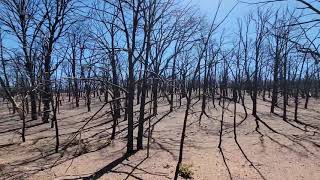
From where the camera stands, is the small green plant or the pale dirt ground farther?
the pale dirt ground

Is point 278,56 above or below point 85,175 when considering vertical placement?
above

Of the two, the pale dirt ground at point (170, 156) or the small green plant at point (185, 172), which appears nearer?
the small green plant at point (185, 172)

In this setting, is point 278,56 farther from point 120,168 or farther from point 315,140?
point 120,168

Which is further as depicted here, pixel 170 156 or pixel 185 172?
pixel 170 156

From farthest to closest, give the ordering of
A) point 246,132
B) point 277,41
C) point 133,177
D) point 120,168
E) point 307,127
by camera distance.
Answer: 1. point 277,41
2. point 307,127
3. point 246,132
4. point 120,168
5. point 133,177

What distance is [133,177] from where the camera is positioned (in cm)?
1111

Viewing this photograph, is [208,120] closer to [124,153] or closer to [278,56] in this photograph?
[278,56]

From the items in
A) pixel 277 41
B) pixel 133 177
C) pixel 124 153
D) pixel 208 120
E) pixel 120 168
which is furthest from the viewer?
pixel 277 41

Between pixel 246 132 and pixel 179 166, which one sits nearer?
pixel 179 166

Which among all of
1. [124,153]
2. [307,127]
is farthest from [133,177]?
[307,127]

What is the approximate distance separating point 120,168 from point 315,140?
9.95m

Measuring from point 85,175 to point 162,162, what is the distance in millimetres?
2779

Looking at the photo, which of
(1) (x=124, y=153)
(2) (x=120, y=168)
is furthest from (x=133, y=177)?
(1) (x=124, y=153)

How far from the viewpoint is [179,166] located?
11547mm
